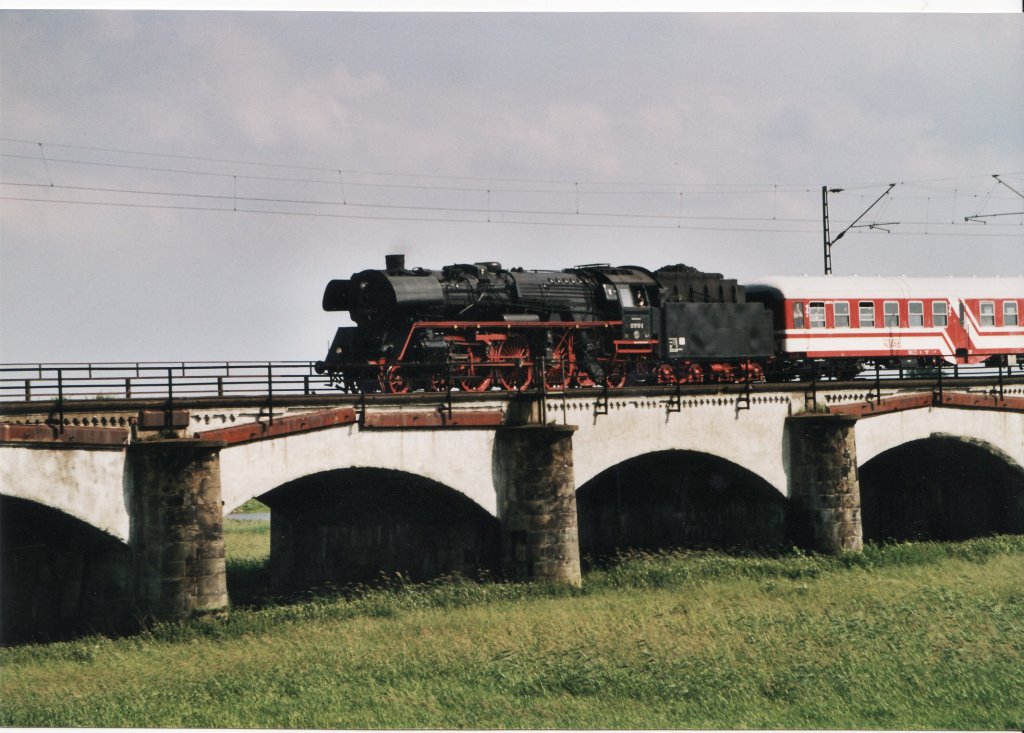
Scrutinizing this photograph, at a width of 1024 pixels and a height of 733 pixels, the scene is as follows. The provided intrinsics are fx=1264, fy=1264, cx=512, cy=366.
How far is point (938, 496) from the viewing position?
43312 millimetres

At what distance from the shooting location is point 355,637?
25656 mm

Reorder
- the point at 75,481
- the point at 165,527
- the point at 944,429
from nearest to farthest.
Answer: the point at 75,481, the point at 165,527, the point at 944,429

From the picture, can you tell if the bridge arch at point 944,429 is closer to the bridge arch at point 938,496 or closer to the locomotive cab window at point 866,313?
the bridge arch at point 938,496

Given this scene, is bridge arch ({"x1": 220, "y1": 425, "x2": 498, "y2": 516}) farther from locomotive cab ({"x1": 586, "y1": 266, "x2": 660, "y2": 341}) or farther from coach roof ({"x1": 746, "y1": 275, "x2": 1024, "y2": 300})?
coach roof ({"x1": 746, "y1": 275, "x2": 1024, "y2": 300})

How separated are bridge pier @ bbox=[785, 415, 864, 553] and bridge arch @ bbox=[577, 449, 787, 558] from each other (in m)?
1.15

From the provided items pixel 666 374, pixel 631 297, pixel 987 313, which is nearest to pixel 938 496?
pixel 987 313

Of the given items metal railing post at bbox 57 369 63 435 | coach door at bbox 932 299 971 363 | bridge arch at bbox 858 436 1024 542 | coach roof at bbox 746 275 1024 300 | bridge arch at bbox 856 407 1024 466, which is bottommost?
bridge arch at bbox 858 436 1024 542

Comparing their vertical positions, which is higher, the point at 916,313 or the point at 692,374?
the point at 916,313

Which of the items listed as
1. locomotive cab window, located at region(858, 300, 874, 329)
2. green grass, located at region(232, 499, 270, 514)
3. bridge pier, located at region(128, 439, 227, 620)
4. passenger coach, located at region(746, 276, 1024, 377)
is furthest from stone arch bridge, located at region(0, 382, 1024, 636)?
green grass, located at region(232, 499, 270, 514)

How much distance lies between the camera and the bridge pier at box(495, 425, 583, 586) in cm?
3005

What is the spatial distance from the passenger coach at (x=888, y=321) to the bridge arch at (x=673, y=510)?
4.98 m

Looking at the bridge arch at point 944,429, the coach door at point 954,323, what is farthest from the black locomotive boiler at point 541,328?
the coach door at point 954,323

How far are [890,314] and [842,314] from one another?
1.86 m

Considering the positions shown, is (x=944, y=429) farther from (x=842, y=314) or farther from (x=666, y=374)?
(x=666, y=374)
